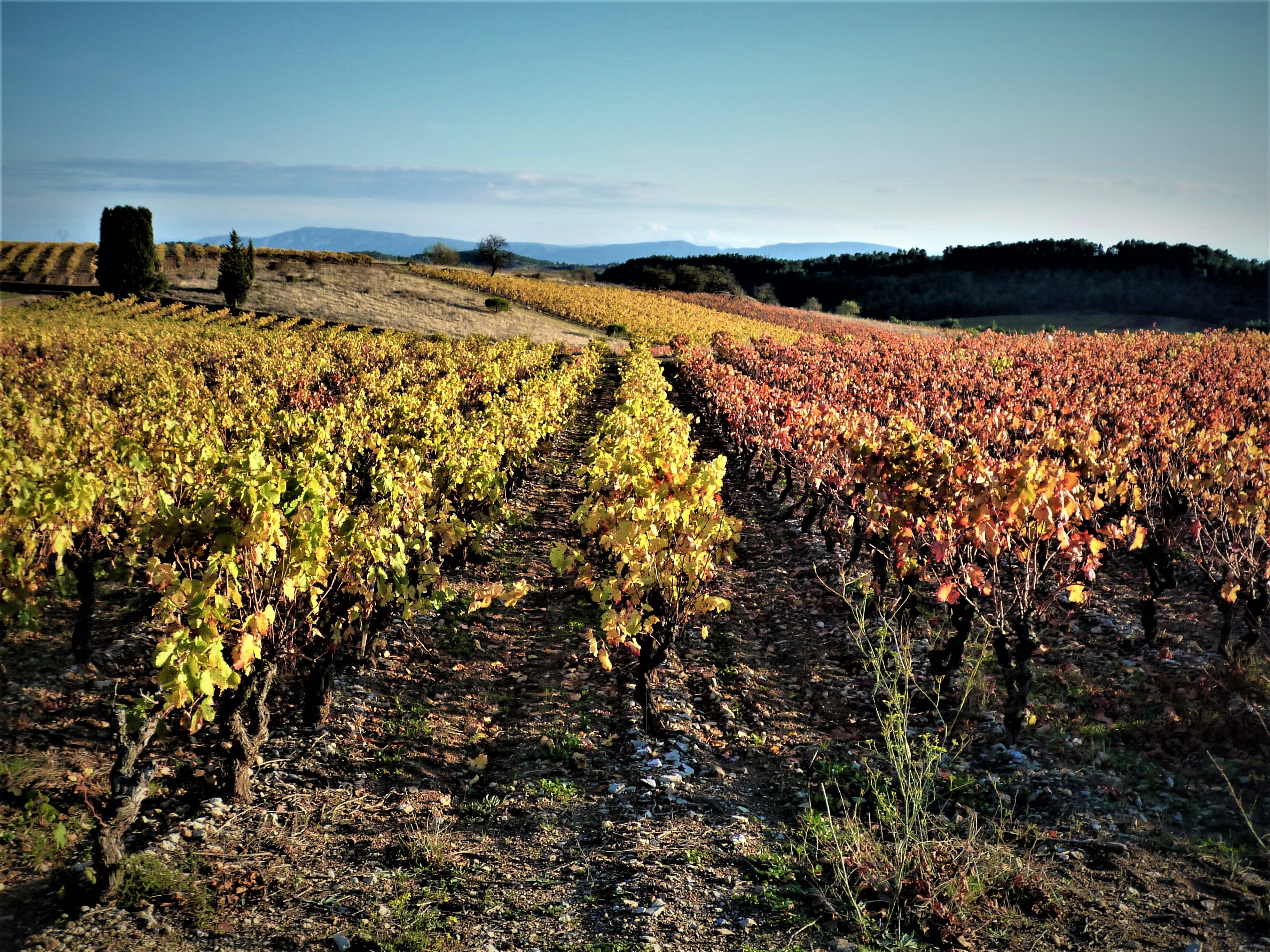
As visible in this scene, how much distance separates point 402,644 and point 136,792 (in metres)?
4.02

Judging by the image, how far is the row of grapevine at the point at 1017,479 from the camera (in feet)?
22.6

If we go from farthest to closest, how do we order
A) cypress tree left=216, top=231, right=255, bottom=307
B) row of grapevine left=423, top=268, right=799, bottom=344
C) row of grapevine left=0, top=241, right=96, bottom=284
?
1. row of grapevine left=0, top=241, right=96, bottom=284
2. row of grapevine left=423, top=268, right=799, bottom=344
3. cypress tree left=216, top=231, right=255, bottom=307

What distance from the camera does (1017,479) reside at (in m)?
6.52

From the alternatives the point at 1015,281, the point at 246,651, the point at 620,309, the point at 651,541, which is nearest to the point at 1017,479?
the point at 651,541

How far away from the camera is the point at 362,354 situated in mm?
27375

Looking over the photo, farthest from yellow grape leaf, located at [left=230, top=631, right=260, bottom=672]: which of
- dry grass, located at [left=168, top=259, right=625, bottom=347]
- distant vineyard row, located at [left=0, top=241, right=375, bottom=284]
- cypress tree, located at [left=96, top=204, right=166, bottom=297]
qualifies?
distant vineyard row, located at [left=0, top=241, right=375, bottom=284]

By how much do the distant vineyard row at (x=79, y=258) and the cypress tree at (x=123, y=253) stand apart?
4474 millimetres

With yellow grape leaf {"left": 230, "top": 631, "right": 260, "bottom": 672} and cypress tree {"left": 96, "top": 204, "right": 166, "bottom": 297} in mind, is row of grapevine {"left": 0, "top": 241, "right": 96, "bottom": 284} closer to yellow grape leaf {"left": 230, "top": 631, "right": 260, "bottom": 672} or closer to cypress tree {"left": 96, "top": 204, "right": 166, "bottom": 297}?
cypress tree {"left": 96, "top": 204, "right": 166, "bottom": 297}

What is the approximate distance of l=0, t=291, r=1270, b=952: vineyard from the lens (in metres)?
4.39

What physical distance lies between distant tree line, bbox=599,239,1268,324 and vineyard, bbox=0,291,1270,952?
251 ft

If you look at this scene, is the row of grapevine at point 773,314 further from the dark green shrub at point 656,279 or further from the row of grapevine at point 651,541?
the row of grapevine at point 651,541

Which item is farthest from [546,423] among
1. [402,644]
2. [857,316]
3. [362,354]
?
[857,316]

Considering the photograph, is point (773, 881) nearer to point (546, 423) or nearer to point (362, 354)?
point (546, 423)

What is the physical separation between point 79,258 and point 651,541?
73278mm
